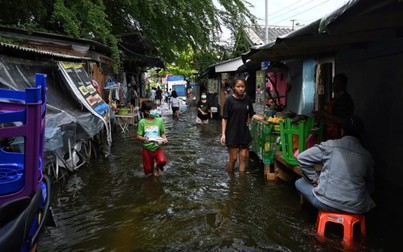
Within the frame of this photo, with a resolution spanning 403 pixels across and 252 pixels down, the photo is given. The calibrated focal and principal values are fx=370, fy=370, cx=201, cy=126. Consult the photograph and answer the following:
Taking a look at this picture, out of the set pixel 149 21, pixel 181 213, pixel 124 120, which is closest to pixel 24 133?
pixel 181 213

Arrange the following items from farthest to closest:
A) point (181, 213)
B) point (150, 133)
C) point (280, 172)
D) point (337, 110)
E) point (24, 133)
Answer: point (280, 172) < point (150, 133) < point (337, 110) < point (181, 213) < point (24, 133)

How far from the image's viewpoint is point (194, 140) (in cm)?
1234

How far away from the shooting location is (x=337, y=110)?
546cm

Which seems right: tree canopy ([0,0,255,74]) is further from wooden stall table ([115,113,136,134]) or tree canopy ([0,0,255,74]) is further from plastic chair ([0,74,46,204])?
plastic chair ([0,74,46,204])

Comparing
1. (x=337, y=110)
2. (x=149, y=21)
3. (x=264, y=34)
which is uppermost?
(x=264, y=34)

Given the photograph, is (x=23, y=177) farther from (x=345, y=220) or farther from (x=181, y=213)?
(x=345, y=220)

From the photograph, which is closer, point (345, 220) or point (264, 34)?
point (345, 220)

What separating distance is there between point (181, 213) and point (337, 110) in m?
2.73

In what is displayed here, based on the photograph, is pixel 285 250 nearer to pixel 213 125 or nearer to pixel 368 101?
pixel 368 101

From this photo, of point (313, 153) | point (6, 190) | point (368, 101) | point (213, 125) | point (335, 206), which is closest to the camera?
point (6, 190)

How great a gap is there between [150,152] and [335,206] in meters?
3.64

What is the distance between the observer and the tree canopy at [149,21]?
35.2ft

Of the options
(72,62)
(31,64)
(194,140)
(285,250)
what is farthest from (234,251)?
(194,140)

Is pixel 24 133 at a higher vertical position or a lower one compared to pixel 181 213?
higher
